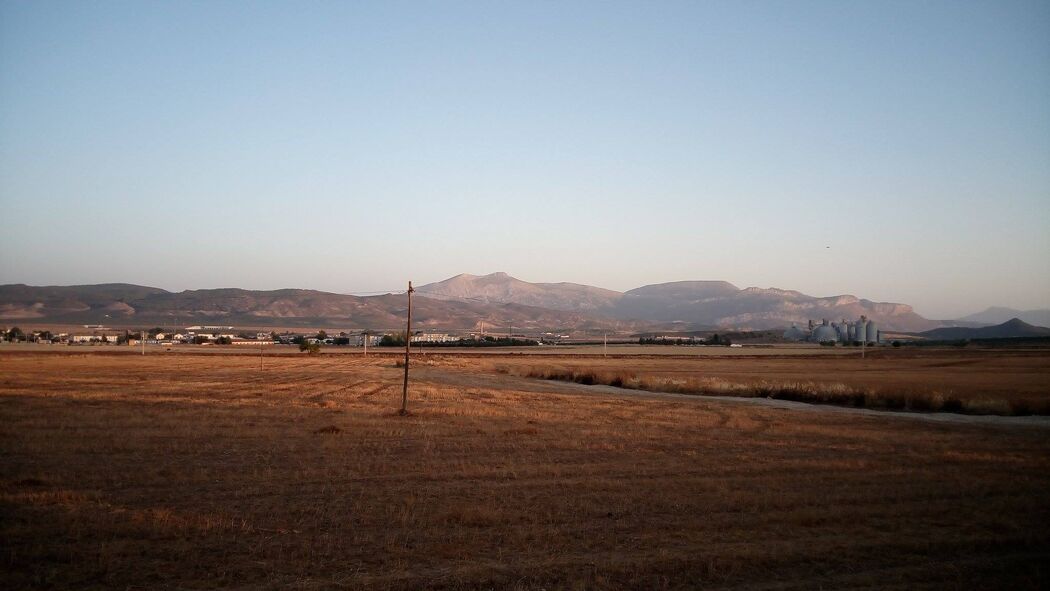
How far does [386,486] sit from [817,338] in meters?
198

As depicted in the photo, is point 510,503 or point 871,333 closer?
point 510,503

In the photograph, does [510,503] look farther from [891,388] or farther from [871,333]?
[871,333]

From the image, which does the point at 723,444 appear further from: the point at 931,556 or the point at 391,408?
the point at 391,408

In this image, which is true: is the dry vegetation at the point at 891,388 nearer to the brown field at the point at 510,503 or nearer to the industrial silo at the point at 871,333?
the brown field at the point at 510,503

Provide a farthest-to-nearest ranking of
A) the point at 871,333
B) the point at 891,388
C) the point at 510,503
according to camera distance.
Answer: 1. the point at 871,333
2. the point at 891,388
3. the point at 510,503

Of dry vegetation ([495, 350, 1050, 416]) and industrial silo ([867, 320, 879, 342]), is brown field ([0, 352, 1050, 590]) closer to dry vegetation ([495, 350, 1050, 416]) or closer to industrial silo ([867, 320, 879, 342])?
dry vegetation ([495, 350, 1050, 416])

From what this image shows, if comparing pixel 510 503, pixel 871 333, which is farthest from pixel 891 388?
pixel 871 333

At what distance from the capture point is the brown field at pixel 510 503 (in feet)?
30.5

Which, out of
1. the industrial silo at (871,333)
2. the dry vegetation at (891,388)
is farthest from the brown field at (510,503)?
the industrial silo at (871,333)

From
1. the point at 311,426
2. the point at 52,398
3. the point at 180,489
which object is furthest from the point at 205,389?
the point at 180,489

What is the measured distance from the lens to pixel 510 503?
1303cm

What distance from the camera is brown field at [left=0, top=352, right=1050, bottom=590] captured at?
929 cm

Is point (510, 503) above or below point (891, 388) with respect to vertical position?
above

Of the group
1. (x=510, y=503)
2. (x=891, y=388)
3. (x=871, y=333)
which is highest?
(x=871, y=333)
